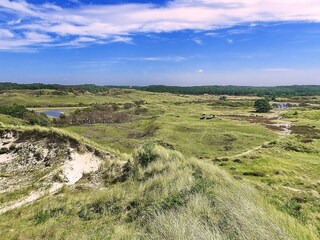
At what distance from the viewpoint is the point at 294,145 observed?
66.2 m

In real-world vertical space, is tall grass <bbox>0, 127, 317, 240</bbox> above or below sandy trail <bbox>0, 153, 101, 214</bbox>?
above

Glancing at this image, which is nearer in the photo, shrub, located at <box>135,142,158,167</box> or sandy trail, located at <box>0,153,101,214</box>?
sandy trail, located at <box>0,153,101,214</box>

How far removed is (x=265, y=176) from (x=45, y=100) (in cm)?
17551

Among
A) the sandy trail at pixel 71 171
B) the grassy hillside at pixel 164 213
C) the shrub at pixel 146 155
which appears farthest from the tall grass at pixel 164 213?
the shrub at pixel 146 155

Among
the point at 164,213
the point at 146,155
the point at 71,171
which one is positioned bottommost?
the point at 71,171

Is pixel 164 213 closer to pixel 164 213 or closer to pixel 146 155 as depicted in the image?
pixel 164 213

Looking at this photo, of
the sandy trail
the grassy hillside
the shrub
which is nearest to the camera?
the grassy hillside

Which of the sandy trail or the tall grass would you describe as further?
the sandy trail

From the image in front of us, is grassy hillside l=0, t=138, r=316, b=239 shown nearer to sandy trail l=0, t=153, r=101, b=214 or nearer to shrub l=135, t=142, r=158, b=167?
sandy trail l=0, t=153, r=101, b=214

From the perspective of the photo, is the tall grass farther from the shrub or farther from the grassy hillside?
the shrub

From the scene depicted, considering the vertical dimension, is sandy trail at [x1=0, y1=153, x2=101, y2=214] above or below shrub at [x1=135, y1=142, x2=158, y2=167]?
below

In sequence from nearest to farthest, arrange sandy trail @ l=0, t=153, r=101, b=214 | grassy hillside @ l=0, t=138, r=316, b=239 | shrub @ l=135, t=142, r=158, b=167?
1. grassy hillside @ l=0, t=138, r=316, b=239
2. sandy trail @ l=0, t=153, r=101, b=214
3. shrub @ l=135, t=142, r=158, b=167

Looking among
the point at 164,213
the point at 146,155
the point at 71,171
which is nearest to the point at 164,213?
the point at 164,213

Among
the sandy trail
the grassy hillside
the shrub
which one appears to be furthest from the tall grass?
the shrub
